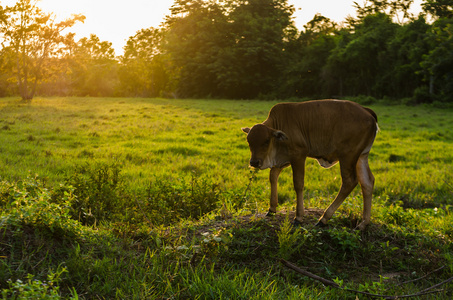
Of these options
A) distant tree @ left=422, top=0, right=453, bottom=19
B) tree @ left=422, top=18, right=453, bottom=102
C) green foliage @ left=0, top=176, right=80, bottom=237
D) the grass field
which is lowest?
the grass field

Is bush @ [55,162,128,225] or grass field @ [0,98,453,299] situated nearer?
grass field @ [0,98,453,299]

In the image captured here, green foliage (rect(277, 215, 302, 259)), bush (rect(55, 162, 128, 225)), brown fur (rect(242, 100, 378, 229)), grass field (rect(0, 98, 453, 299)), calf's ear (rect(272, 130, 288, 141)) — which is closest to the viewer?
grass field (rect(0, 98, 453, 299))

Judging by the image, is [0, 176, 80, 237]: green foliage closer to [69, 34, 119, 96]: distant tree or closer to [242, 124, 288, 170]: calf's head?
[242, 124, 288, 170]: calf's head

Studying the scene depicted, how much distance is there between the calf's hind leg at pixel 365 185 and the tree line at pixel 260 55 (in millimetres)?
21175

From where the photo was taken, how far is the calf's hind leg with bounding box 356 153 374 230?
5219 mm

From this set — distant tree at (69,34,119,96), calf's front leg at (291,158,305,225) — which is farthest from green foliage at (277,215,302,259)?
distant tree at (69,34,119,96)

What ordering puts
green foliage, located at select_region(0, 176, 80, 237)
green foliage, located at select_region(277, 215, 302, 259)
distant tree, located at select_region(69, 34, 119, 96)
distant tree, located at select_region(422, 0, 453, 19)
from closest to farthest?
green foliage, located at select_region(0, 176, 80, 237) → green foliage, located at select_region(277, 215, 302, 259) → distant tree, located at select_region(422, 0, 453, 19) → distant tree, located at select_region(69, 34, 119, 96)

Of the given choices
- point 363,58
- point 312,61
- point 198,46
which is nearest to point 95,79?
point 198,46

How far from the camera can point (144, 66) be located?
6781 cm

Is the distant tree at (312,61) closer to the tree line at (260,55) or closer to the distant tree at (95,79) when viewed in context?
the tree line at (260,55)

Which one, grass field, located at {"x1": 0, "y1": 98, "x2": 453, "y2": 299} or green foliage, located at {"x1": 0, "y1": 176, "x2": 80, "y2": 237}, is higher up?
green foliage, located at {"x1": 0, "y1": 176, "x2": 80, "y2": 237}

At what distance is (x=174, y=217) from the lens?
595 cm

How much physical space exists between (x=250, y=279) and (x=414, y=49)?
34.0m

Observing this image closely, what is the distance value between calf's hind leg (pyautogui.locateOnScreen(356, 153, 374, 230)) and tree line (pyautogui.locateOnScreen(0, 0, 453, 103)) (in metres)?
21.2
